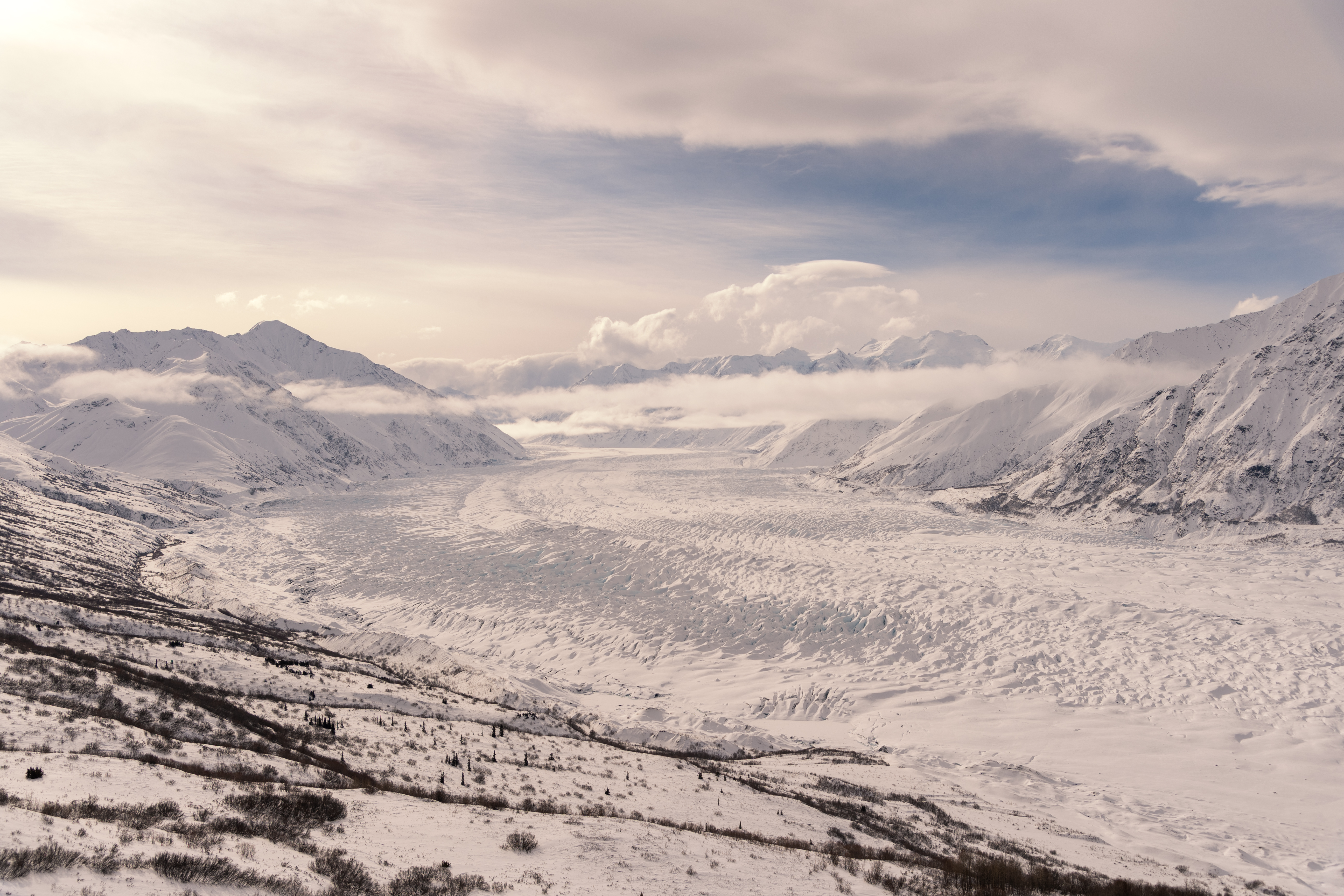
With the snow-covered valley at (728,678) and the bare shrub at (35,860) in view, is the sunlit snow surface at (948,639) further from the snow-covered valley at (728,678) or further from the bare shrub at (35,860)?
the bare shrub at (35,860)

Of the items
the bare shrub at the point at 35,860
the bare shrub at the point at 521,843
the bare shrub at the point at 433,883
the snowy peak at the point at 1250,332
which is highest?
the snowy peak at the point at 1250,332

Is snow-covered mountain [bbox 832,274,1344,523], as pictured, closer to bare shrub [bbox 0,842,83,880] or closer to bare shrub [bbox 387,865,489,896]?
bare shrub [bbox 387,865,489,896]

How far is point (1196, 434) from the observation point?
3447 inches

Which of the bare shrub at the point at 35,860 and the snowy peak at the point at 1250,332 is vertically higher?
the snowy peak at the point at 1250,332

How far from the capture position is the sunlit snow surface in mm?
28016

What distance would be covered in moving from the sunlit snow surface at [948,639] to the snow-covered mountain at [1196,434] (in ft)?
26.6

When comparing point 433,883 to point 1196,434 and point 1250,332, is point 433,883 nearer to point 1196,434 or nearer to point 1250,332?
point 1196,434

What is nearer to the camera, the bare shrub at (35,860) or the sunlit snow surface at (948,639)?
the bare shrub at (35,860)

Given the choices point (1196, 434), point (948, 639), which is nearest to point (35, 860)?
point (948, 639)

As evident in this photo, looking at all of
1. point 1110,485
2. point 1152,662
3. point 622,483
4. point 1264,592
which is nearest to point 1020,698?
point 1152,662

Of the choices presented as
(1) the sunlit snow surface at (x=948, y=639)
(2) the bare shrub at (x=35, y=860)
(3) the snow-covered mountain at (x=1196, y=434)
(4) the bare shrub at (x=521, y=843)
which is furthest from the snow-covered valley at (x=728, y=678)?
(3) the snow-covered mountain at (x=1196, y=434)

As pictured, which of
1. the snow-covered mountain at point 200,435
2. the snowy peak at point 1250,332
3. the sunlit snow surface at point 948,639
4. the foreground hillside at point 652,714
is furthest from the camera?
the snow-covered mountain at point 200,435

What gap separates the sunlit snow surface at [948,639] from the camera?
91.9 feet

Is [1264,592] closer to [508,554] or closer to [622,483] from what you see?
[508,554]
